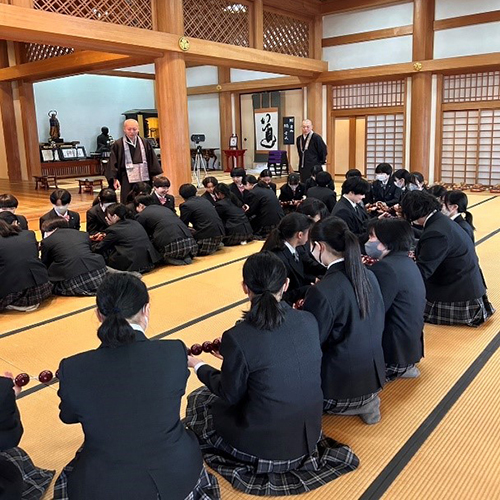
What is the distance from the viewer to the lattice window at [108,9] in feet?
20.9

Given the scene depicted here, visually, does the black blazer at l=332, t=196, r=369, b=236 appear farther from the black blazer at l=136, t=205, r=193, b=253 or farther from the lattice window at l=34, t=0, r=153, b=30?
the lattice window at l=34, t=0, r=153, b=30

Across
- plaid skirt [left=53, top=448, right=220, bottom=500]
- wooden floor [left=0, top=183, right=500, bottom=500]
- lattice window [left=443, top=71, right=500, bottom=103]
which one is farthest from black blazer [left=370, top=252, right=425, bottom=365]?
lattice window [left=443, top=71, right=500, bottom=103]

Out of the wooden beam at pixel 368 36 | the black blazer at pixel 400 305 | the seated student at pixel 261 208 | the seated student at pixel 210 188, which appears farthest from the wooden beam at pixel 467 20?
the black blazer at pixel 400 305

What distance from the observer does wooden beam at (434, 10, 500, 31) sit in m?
9.30

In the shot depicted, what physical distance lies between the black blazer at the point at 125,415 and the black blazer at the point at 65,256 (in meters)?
2.74

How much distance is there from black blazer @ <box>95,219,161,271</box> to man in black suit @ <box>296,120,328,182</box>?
13.3ft

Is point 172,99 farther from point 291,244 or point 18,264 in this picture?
point 291,244

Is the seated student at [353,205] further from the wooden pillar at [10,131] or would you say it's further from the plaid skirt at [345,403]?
the wooden pillar at [10,131]

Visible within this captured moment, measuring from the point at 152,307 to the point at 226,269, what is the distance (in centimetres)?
117

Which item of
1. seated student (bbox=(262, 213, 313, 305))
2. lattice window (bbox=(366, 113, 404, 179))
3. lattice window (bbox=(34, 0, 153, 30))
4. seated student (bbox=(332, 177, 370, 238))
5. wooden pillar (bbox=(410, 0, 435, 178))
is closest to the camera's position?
seated student (bbox=(262, 213, 313, 305))

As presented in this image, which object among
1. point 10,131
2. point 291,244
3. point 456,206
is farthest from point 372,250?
point 10,131

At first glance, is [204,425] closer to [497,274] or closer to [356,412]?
[356,412]

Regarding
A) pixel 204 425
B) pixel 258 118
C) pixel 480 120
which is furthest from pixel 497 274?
pixel 258 118

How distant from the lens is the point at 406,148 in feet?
35.5
